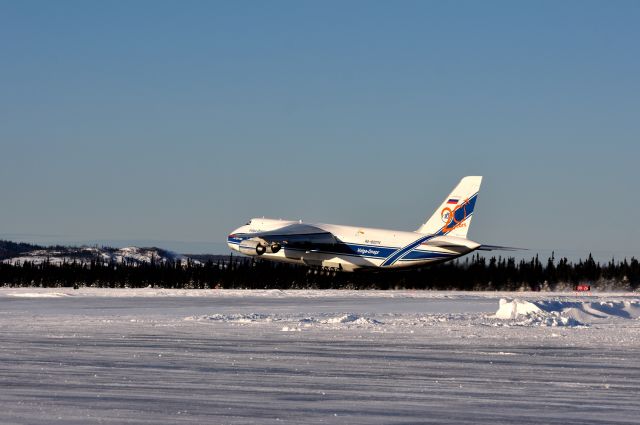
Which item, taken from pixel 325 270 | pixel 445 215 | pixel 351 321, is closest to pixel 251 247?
pixel 325 270

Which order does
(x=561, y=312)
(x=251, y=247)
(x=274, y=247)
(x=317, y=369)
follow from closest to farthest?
(x=317, y=369) → (x=561, y=312) → (x=274, y=247) → (x=251, y=247)

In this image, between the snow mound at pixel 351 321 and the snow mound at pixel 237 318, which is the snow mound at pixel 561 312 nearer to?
the snow mound at pixel 351 321

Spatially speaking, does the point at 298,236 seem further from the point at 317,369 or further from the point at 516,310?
the point at 317,369

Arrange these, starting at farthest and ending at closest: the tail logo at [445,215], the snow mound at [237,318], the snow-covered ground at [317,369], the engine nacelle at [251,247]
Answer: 1. the engine nacelle at [251,247]
2. the tail logo at [445,215]
3. the snow mound at [237,318]
4. the snow-covered ground at [317,369]

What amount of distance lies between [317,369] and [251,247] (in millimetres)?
61349

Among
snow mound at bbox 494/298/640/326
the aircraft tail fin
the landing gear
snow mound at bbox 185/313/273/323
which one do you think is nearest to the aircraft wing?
the landing gear

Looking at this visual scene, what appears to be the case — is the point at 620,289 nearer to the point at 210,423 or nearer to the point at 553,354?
the point at 553,354

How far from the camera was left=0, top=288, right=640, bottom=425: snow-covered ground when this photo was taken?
41.5 feet

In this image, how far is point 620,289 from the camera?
7325cm

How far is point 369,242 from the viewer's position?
75875mm

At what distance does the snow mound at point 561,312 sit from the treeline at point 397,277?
33646 mm

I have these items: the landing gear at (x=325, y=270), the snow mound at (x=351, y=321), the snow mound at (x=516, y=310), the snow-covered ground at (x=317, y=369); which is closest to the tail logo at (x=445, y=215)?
the landing gear at (x=325, y=270)

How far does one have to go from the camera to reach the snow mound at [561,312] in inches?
1238

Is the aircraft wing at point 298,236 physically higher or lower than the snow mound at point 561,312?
higher
